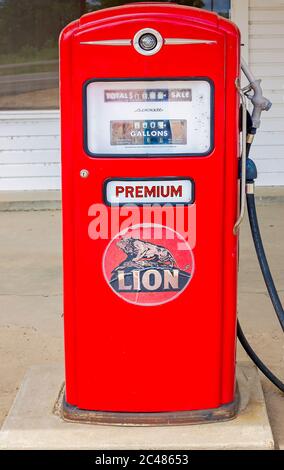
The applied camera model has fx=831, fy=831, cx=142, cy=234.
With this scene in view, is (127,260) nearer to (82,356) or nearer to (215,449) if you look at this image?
(82,356)

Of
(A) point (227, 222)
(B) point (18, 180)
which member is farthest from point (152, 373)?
(B) point (18, 180)

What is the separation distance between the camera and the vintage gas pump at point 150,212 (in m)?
3.25

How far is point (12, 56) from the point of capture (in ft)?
28.7

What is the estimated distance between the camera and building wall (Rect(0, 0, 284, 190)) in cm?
857

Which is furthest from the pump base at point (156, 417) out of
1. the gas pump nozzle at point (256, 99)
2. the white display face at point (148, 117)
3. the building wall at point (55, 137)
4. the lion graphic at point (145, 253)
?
the building wall at point (55, 137)

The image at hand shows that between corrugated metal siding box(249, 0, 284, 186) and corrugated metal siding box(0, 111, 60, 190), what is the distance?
7.05 feet

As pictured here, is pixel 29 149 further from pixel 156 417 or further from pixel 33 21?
pixel 156 417

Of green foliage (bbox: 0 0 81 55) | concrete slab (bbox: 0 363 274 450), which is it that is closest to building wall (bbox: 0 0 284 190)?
green foliage (bbox: 0 0 81 55)

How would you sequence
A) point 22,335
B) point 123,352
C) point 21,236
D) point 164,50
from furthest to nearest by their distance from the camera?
point 21,236 < point 22,335 < point 123,352 < point 164,50

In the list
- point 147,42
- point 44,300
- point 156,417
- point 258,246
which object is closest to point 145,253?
point 258,246

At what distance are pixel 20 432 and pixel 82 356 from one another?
41 cm

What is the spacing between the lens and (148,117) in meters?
3.28

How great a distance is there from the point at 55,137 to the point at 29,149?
1.00ft

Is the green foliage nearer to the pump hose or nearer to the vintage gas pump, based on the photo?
the vintage gas pump
